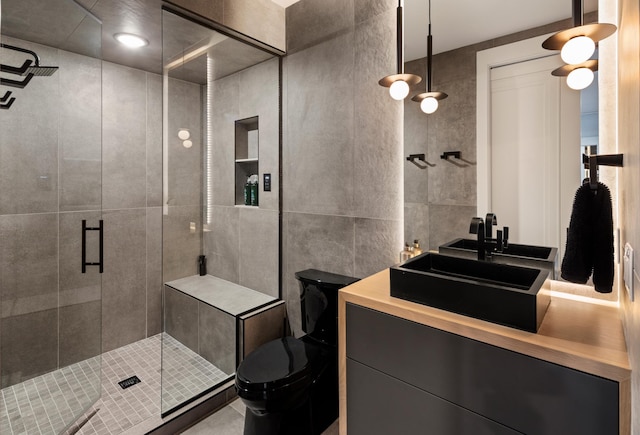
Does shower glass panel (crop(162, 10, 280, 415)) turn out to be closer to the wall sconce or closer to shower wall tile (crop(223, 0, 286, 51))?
the wall sconce

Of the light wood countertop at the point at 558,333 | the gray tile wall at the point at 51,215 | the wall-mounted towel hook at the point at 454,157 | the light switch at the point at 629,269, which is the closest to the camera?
the light switch at the point at 629,269

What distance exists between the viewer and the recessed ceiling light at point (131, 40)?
222 cm

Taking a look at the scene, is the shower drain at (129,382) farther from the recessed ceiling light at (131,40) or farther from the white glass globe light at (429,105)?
the white glass globe light at (429,105)

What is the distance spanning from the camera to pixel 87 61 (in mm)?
2105

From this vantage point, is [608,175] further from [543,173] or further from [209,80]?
[209,80]

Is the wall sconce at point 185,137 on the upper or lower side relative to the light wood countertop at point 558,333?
upper

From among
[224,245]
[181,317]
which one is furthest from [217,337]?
[224,245]

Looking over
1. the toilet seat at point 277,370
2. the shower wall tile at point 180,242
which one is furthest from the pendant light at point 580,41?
the shower wall tile at point 180,242

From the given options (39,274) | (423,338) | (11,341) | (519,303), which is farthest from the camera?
(39,274)

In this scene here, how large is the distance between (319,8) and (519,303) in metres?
2.24

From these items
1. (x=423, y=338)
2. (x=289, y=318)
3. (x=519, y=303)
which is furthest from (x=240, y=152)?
(x=519, y=303)

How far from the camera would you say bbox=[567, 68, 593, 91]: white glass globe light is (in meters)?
1.28

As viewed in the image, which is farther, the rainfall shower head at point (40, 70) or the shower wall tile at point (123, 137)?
the shower wall tile at point (123, 137)

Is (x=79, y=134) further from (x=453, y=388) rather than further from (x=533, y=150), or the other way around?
(x=533, y=150)
